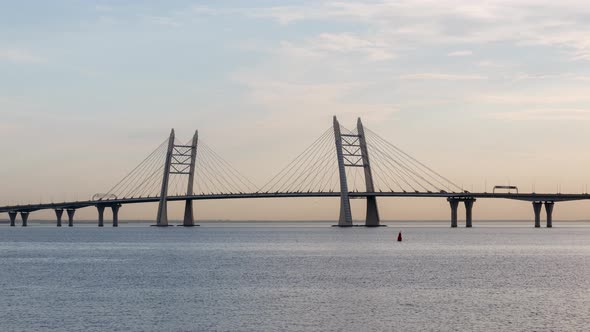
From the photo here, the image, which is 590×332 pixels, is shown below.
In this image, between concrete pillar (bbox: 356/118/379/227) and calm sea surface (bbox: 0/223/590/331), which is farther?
concrete pillar (bbox: 356/118/379/227)

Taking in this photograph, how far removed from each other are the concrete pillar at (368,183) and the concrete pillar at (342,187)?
181 inches

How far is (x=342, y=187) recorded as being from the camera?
16450cm

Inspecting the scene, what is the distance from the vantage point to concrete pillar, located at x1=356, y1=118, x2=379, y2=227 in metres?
170

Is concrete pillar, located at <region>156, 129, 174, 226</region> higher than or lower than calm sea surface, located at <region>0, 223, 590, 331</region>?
higher

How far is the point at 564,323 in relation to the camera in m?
44.5

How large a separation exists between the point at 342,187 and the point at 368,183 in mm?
7246

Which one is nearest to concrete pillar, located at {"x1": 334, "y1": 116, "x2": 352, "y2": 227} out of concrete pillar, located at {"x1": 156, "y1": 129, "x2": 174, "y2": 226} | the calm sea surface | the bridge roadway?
the bridge roadway

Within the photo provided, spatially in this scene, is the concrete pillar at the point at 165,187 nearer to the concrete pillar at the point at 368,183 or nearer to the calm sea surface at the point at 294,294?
the concrete pillar at the point at 368,183

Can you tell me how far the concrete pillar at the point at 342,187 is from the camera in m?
165

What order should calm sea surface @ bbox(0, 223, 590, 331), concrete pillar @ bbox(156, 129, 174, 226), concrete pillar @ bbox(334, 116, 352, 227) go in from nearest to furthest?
calm sea surface @ bbox(0, 223, 590, 331) < concrete pillar @ bbox(334, 116, 352, 227) < concrete pillar @ bbox(156, 129, 174, 226)

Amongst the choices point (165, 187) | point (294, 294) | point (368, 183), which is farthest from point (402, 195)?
point (294, 294)

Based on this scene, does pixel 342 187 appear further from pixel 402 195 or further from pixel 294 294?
pixel 294 294

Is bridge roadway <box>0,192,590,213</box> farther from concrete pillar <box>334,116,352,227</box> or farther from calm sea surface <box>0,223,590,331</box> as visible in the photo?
calm sea surface <box>0,223,590,331</box>

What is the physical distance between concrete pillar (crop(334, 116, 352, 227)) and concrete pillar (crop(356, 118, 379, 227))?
4589 mm
